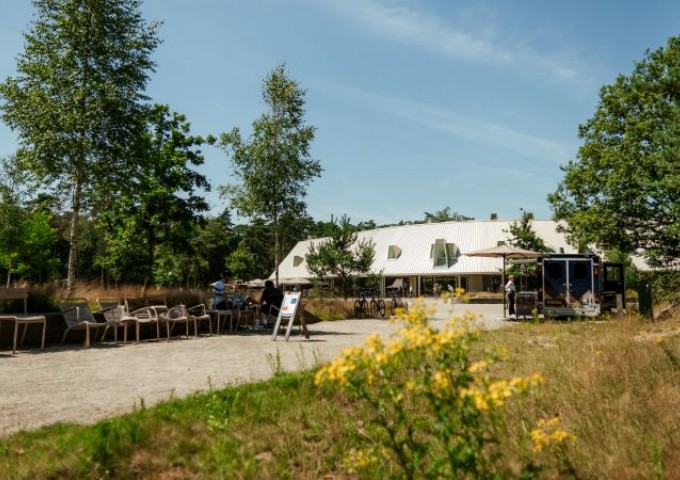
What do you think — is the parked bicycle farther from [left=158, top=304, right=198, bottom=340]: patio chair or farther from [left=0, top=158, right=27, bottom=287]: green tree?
[left=0, top=158, right=27, bottom=287]: green tree

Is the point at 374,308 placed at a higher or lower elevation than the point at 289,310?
lower

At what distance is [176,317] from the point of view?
546 inches

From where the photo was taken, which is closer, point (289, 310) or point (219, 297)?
point (289, 310)

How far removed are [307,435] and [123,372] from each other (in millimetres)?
4000

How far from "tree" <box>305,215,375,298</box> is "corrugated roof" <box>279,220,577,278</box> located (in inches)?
814

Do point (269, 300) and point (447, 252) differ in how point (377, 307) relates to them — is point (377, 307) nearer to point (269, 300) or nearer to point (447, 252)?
point (269, 300)

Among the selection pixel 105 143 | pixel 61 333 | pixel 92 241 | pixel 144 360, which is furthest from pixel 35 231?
pixel 144 360

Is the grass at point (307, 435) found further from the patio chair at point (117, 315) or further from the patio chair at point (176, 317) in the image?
the patio chair at point (176, 317)

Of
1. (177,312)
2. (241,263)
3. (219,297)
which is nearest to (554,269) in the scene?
(219,297)

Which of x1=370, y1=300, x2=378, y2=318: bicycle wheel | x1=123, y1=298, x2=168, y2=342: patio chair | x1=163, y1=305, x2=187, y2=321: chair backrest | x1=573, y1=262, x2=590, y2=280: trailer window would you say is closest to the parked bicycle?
x1=370, y1=300, x2=378, y2=318: bicycle wheel

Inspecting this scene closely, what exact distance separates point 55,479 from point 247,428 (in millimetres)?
1585

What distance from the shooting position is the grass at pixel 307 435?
4.25 meters

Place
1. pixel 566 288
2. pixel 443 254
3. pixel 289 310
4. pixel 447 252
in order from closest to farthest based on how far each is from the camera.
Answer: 1. pixel 289 310
2. pixel 566 288
3. pixel 447 252
4. pixel 443 254

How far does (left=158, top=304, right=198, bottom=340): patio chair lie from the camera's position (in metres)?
13.0
